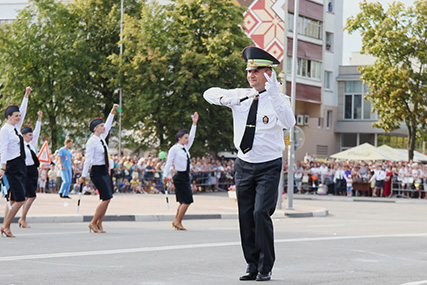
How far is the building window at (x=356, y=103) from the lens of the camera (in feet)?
202

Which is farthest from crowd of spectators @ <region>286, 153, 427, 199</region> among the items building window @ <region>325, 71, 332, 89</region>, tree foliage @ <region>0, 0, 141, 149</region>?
building window @ <region>325, 71, 332, 89</region>

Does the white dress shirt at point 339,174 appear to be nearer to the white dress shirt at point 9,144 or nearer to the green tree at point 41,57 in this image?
the green tree at point 41,57

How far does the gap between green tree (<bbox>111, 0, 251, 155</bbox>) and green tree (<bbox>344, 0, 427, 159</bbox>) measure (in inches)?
300

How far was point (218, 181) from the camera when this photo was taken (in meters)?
37.1

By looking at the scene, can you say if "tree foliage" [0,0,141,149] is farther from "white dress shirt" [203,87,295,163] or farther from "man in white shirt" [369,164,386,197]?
"white dress shirt" [203,87,295,163]

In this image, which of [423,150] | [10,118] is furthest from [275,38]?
[423,150]

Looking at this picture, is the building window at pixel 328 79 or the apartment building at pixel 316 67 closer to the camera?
the apartment building at pixel 316 67

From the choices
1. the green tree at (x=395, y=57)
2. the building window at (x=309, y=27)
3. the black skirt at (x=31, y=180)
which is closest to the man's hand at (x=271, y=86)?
the black skirt at (x=31, y=180)

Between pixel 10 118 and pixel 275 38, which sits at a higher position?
pixel 275 38

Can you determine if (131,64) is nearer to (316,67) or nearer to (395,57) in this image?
(395,57)

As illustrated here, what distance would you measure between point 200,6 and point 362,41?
9.91 meters

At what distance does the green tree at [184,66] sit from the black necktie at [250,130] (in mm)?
29682

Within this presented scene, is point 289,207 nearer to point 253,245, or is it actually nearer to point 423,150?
point 253,245

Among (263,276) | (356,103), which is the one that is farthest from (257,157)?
(356,103)
